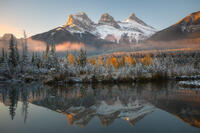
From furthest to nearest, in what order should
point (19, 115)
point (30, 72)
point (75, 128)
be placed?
point (30, 72) → point (19, 115) → point (75, 128)

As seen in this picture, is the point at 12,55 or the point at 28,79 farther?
the point at 12,55

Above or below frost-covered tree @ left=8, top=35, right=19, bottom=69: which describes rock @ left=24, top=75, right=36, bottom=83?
below

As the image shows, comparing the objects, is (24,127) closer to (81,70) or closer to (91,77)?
(91,77)

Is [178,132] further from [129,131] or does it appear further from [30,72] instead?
[30,72]

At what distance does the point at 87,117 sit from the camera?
14250 millimetres

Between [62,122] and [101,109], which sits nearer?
[62,122]

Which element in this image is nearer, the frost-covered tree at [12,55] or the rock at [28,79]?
the rock at [28,79]

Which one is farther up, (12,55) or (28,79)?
(12,55)

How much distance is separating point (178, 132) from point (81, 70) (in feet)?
182

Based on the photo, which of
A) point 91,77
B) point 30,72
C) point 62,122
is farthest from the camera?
point 30,72

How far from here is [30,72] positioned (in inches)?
2426

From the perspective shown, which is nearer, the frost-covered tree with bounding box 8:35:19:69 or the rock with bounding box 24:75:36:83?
the rock with bounding box 24:75:36:83

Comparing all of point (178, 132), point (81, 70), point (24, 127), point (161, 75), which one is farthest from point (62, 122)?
point (81, 70)

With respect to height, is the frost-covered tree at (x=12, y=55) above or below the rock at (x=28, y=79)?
above
